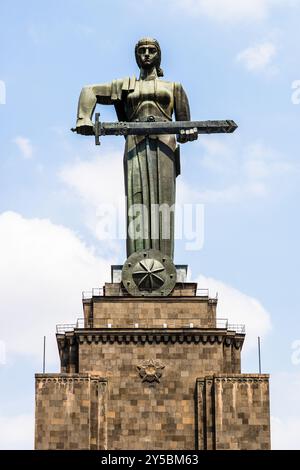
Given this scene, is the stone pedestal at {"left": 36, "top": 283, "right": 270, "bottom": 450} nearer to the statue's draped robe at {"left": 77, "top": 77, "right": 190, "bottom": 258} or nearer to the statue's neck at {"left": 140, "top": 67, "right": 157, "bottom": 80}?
the statue's draped robe at {"left": 77, "top": 77, "right": 190, "bottom": 258}

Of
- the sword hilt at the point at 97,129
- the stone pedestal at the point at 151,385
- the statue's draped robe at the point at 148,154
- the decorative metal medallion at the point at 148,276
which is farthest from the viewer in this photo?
the statue's draped robe at the point at 148,154

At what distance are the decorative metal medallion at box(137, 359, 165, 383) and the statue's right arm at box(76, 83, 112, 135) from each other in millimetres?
12219

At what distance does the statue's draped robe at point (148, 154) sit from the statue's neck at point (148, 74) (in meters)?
0.22

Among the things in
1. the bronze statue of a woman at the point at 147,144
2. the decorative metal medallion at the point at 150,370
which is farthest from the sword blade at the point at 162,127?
the decorative metal medallion at the point at 150,370

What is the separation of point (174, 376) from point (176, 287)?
201 inches

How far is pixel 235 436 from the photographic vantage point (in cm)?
9194

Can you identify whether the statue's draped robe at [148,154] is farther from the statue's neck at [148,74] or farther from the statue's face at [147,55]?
the statue's face at [147,55]

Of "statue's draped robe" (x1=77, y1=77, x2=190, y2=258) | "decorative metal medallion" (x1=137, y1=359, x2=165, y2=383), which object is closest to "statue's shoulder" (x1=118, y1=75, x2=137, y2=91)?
"statue's draped robe" (x1=77, y1=77, x2=190, y2=258)

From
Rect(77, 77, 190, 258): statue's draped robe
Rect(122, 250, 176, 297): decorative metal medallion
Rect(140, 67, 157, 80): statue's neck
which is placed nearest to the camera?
Rect(122, 250, 176, 297): decorative metal medallion

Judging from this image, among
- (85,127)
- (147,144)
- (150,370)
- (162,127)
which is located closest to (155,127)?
(162,127)

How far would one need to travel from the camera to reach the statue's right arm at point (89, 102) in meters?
99.2

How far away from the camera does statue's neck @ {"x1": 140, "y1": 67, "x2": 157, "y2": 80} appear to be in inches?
3967

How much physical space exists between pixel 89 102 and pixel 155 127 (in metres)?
3.77
